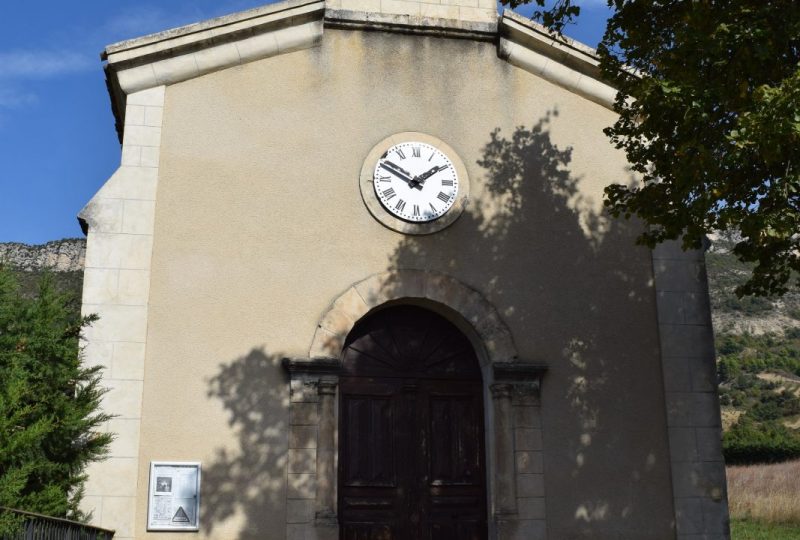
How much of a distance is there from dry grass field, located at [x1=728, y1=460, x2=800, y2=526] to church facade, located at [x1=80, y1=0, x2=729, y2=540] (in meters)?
10.8

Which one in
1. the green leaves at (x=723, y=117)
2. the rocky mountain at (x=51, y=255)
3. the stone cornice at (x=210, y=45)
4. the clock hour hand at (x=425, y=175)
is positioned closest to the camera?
the green leaves at (x=723, y=117)

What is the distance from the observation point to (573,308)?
10336 millimetres

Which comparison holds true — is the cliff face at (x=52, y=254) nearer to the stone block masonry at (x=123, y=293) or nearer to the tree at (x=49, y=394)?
the stone block masonry at (x=123, y=293)

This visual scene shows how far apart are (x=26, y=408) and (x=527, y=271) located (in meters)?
5.32

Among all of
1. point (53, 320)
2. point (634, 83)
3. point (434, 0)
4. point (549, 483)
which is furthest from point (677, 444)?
point (53, 320)

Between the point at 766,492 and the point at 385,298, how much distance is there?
1494 cm

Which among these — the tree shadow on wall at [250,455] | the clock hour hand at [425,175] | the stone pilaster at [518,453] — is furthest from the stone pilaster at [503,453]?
the clock hour hand at [425,175]

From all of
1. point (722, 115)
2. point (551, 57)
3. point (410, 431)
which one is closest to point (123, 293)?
point (410, 431)

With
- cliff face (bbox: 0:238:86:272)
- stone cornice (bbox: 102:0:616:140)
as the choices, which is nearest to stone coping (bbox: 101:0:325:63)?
stone cornice (bbox: 102:0:616:140)

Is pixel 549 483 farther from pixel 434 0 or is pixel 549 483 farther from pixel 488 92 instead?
pixel 434 0

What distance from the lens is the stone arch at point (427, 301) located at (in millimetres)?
9789

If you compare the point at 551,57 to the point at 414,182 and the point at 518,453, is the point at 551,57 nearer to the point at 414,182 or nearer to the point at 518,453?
the point at 414,182

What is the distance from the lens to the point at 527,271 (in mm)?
10352

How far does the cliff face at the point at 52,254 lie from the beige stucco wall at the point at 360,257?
1677cm
